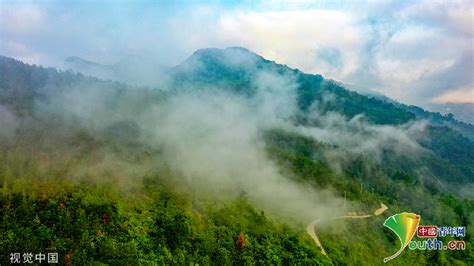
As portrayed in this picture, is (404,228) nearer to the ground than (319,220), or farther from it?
nearer to the ground

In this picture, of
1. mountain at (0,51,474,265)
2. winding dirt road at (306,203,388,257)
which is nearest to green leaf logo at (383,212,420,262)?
mountain at (0,51,474,265)

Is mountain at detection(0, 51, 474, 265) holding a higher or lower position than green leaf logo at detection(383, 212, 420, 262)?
higher

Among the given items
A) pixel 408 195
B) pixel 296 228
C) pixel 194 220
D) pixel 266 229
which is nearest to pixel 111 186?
pixel 194 220

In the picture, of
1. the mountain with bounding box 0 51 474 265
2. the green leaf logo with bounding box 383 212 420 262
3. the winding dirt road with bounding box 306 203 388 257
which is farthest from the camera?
the green leaf logo with bounding box 383 212 420 262

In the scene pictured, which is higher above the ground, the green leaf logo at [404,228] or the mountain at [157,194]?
the mountain at [157,194]

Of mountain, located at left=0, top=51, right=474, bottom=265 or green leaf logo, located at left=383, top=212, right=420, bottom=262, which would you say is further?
green leaf logo, located at left=383, top=212, right=420, bottom=262

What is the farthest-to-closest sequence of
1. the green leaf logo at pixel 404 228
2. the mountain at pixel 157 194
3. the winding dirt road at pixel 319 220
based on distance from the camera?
the green leaf logo at pixel 404 228, the winding dirt road at pixel 319 220, the mountain at pixel 157 194

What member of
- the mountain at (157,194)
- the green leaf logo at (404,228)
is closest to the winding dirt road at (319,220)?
the mountain at (157,194)

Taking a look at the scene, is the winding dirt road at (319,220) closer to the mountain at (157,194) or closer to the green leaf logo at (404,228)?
the mountain at (157,194)

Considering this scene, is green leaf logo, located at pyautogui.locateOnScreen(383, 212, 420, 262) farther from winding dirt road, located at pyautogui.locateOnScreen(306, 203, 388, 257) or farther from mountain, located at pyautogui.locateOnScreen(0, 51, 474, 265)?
winding dirt road, located at pyautogui.locateOnScreen(306, 203, 388, 257)

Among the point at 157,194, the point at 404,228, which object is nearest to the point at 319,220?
the point at 404,228

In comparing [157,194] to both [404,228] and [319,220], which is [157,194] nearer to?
[319,220]
